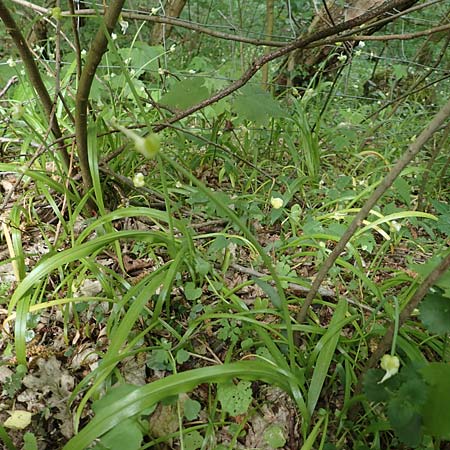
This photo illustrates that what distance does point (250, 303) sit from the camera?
4.63ft

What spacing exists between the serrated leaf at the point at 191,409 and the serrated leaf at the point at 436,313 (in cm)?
60

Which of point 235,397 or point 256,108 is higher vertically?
point 256,108

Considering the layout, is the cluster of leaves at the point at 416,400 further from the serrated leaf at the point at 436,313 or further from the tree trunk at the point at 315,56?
the tree trunk at the point at 315,56

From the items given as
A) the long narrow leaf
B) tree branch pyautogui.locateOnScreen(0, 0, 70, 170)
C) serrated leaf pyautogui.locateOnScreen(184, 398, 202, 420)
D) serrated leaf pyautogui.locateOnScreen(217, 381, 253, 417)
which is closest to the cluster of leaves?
the long narrow leaf

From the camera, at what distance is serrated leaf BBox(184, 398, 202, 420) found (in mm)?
1030

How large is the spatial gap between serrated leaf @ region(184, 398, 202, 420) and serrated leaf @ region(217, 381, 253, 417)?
0.06 meters

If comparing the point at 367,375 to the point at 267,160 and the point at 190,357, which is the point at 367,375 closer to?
the point at 190,357

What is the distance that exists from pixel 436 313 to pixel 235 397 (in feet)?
1.77

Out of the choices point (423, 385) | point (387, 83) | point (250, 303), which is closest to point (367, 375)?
point (423, 385)

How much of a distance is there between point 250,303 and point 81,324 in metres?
0.58

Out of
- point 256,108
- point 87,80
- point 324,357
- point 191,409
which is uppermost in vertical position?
point 87,80

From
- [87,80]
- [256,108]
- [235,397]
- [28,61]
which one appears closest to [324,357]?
[235,397]

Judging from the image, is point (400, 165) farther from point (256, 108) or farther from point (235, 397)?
point (256, 108)

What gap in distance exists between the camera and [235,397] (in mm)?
1047
